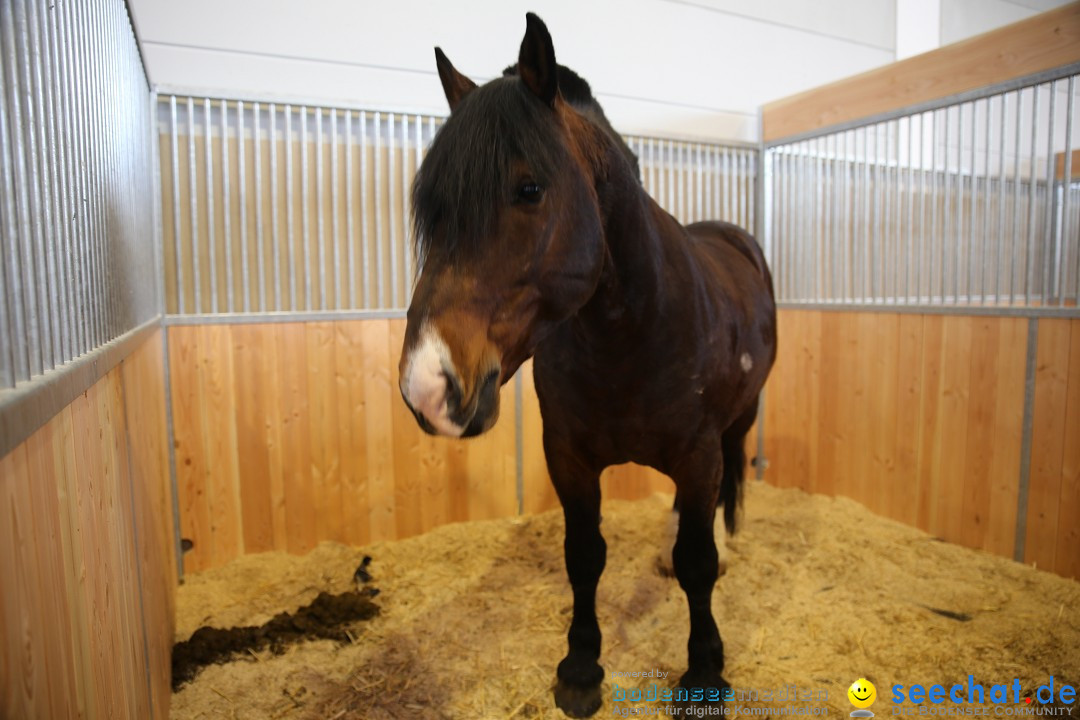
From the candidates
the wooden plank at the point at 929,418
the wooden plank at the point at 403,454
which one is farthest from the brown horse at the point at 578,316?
the wooden plank at the point at 403,454

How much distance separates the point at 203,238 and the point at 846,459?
11.2ft

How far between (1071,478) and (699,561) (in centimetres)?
174

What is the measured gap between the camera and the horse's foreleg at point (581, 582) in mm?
1789

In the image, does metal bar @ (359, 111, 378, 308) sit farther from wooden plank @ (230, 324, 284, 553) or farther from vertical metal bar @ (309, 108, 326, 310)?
wooden plank @ (230, 324, 284, 553)

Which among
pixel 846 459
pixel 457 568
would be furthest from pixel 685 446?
pixel 846 459

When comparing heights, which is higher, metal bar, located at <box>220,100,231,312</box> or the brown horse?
metal bar, located at <box>220,100,231,312</box>

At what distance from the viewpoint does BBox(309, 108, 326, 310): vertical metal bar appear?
8.72 ft

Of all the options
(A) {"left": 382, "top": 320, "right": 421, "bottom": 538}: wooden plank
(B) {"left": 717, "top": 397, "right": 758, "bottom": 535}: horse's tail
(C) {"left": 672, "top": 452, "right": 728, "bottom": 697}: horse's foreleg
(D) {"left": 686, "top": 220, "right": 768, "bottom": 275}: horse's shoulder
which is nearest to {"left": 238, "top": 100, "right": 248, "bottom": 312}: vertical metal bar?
(A) {"left": 382, "top": 320, "right": 421, "bottom": 538}: wooden plank

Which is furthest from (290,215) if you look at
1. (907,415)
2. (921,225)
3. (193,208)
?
(907,415)

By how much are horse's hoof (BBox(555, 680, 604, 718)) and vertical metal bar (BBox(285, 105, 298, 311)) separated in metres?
1.93

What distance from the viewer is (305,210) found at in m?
2.69

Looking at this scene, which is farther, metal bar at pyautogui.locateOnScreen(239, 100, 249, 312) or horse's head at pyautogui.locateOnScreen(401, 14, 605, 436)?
metal bar at pyautogui.locateOnScreen(239, 100, 249, 312)

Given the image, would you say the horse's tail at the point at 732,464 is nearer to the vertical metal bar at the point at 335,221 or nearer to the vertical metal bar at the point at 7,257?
the vertical metal bar at the point at 335,221

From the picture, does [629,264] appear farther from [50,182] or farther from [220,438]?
[220,438]
